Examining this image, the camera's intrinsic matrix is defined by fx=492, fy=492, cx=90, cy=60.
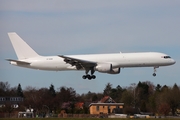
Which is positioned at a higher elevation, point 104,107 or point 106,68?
point 106,68

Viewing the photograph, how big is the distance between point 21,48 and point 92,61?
14033mm

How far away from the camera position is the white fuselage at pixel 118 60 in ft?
232

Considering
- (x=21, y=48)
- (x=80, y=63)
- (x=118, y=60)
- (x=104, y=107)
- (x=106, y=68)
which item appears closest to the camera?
(x=118, y=60)

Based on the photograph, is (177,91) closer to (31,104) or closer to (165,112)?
(165,112)

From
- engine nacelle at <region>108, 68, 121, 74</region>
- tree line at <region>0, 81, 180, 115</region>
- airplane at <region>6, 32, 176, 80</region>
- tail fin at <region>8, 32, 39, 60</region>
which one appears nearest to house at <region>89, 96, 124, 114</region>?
tree line at <region>0, 81, 180, 115</region>

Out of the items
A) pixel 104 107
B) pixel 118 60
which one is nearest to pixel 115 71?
pixel 118 60

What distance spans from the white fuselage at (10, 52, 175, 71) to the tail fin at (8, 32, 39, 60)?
3766mm

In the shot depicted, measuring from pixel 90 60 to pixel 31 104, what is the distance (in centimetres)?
4398

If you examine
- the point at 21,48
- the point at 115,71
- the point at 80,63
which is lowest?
the point at 115,71

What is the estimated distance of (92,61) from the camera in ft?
243

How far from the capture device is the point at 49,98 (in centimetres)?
11625

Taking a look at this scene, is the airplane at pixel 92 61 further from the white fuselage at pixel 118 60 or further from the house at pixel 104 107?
the house at pixel 104 107

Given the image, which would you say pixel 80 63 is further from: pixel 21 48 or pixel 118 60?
pixel 21 48

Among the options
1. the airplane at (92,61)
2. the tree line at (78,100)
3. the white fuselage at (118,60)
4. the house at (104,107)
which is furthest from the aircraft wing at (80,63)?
the house at (104,107)
